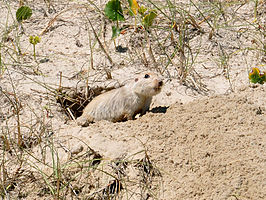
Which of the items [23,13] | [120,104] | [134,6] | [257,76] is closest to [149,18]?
[134,6]

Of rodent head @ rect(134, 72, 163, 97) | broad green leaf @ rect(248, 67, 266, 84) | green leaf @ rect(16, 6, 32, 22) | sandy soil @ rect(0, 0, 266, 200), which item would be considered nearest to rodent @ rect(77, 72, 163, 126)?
rodent head @ rect(134, 72, 163, 97)

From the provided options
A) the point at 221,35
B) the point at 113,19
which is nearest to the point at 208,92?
the point at 221,35

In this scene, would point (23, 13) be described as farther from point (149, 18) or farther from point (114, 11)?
point (149, 18)

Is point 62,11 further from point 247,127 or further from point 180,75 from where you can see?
point 247,127

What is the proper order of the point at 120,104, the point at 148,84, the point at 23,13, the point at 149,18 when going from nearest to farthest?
1. the point at 148,84
2. the point at 120,104
3. the point at 149,18
4. the point at 23,13

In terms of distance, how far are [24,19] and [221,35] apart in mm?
3313

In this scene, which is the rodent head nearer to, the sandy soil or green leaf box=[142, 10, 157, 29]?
the sandy soil

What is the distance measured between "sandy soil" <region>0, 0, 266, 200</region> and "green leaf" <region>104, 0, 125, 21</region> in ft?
1.11

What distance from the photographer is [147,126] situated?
3824 mm

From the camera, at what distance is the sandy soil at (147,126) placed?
3.13 meters

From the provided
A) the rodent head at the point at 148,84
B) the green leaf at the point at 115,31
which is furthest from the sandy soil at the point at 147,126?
the rodent head at the point at 148,84

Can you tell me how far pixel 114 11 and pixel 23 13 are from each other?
5.48ft

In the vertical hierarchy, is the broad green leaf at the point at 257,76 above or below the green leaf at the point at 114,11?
below

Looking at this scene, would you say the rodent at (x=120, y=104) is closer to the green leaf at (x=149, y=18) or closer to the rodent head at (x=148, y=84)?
the rodent head at (x=148, y=84)
